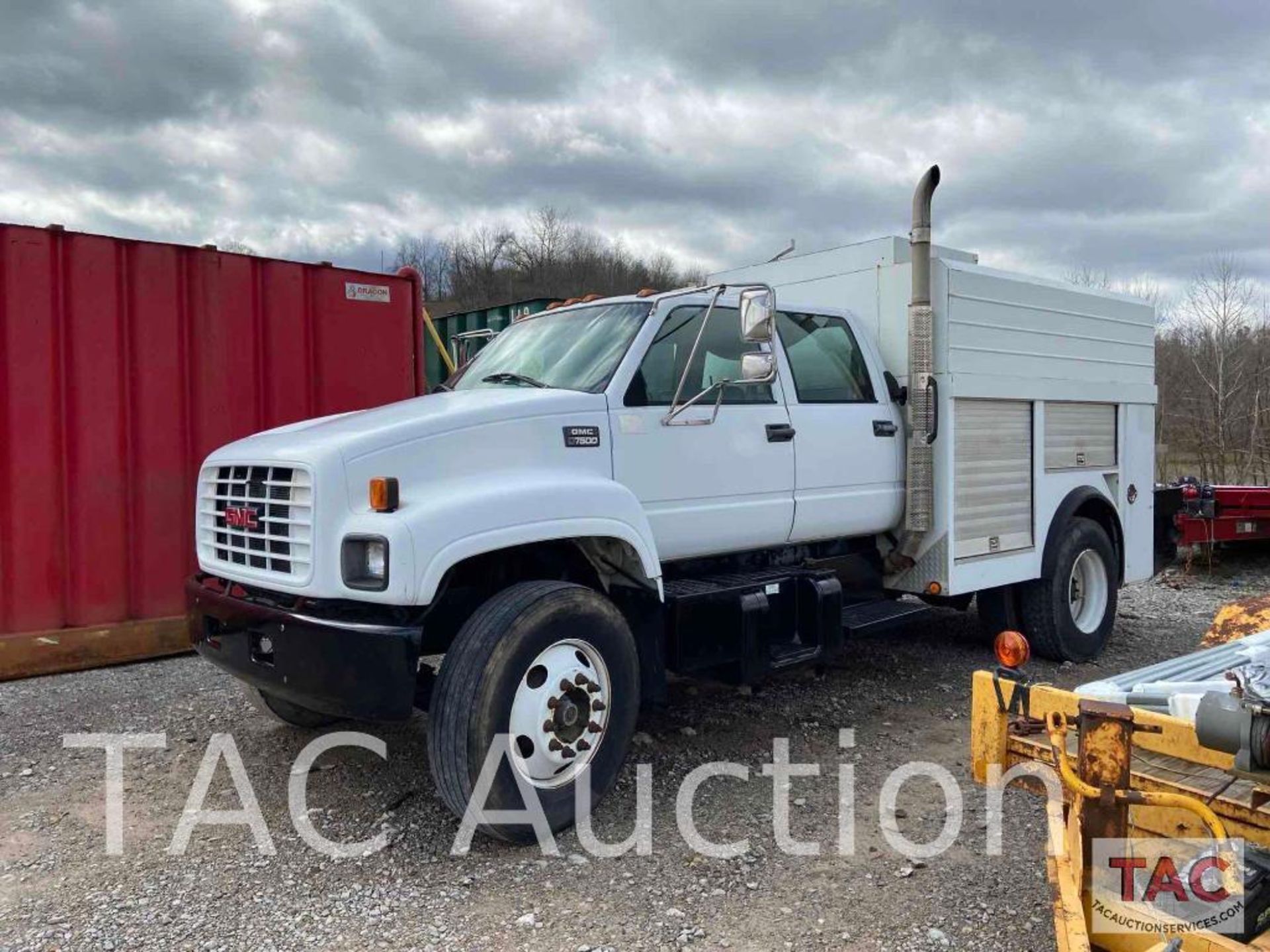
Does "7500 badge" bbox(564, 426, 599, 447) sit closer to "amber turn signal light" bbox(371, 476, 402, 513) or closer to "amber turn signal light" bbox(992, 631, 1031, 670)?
"amber turn signal light" bbox(371, 476, 402, 513)

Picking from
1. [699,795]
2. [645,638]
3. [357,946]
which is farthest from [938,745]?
[357,946]

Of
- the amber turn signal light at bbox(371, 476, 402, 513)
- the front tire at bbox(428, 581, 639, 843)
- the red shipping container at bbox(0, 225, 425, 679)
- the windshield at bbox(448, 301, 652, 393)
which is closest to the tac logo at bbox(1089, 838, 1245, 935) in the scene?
the front tire at bbox(428, 581, 639, 843)

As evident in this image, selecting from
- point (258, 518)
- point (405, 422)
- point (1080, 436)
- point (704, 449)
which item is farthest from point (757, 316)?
point (1080, 436)

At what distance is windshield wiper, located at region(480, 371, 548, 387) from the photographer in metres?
4.44

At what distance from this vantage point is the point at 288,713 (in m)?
4.80

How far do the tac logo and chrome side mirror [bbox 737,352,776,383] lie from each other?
2.27 metres

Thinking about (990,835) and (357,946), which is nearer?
(357,946)

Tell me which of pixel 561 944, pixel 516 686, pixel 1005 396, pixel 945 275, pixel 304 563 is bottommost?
pixel 561 944

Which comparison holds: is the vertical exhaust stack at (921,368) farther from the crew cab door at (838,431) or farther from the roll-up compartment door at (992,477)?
the roll-up compartment door at (992,477)

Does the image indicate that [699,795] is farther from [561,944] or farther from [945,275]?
[945,275]

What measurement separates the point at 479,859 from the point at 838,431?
283cm

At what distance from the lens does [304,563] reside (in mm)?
3525

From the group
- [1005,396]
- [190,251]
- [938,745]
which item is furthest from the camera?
[190,251]

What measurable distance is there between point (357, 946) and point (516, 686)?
0.99 metres
